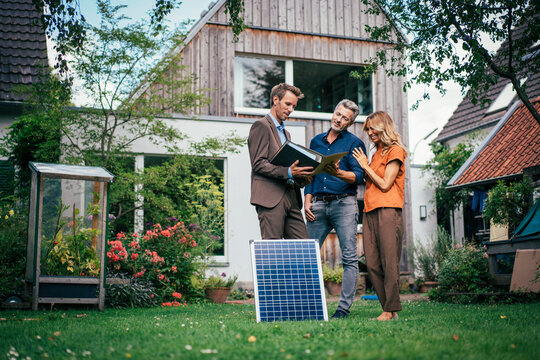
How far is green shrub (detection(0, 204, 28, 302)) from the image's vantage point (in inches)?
261

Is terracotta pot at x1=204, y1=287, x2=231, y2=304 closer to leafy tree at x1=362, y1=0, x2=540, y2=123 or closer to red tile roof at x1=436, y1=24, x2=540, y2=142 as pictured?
leafy tree at x1=362, y1=0, x2=540, y2=123

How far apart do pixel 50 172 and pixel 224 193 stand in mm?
4071

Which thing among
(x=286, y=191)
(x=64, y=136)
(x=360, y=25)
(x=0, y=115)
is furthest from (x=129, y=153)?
(x=360, y=25)

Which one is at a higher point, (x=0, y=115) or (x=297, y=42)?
(x=297, y=42)

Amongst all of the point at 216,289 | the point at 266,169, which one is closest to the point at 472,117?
the point at 216,289

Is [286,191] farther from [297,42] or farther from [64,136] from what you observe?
[297,42]

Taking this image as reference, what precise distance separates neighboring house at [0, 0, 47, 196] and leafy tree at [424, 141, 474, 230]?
9.37 metres

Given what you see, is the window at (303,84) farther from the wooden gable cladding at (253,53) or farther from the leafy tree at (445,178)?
the leafy tree at (445,178)

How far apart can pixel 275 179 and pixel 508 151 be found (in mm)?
7268

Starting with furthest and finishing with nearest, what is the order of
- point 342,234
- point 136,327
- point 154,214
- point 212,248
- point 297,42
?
point 297,42 < point 212,248 < point 154,214 < point 342,234 < point 136,327

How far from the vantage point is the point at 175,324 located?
436 cm

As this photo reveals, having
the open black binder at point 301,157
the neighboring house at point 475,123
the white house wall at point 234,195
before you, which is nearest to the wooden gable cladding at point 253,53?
the white house wall at point 234,195

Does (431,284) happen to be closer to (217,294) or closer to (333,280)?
(333,280)

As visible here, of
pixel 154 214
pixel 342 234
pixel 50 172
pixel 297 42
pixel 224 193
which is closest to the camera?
pixel 342 234
